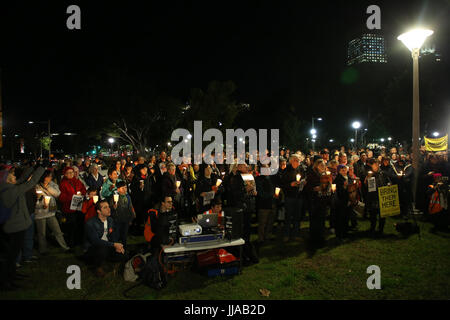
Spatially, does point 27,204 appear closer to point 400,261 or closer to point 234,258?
point 234,258

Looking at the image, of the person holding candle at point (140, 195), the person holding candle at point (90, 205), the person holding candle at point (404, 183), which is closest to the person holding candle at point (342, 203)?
the person holding candle at point (404, 183)

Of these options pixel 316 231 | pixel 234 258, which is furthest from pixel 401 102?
pixel 234 258

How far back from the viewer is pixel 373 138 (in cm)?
5331

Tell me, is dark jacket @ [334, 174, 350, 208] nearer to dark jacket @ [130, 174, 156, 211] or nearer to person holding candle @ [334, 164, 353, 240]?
person holding candle @ [334, 164, 353, 240]

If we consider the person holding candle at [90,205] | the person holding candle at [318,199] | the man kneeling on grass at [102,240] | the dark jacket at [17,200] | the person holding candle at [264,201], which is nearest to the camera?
the dark jacket at [17,200]

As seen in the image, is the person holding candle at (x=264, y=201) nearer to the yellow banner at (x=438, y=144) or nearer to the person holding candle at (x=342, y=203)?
the person holding candle at (x=342, y=203)

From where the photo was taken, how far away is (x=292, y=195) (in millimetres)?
7234

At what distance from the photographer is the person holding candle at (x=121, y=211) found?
6.41 meters

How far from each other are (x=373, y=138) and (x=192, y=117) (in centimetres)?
3383

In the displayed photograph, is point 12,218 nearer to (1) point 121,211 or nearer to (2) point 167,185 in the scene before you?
(1) point 121,211

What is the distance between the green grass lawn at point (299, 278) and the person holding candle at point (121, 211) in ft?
2.96

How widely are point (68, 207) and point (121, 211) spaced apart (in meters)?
1.57

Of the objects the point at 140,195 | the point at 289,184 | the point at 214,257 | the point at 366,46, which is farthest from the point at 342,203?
the point at 366,46

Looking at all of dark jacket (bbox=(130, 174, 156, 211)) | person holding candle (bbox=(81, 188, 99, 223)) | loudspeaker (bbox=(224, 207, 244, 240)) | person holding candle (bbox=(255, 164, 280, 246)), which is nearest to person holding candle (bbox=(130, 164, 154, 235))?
dark jacket (bbox=(130, 174, 156, 211))
